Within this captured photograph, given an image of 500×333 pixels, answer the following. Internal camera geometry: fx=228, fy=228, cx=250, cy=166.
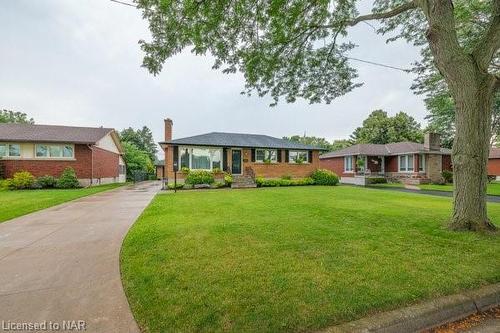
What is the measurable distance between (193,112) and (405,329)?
89.4ft

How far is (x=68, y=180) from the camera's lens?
16.3 m

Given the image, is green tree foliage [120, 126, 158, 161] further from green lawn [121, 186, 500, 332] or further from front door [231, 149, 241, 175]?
green lawn [121, 186, 500, 332]

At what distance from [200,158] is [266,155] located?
5427 millimetres

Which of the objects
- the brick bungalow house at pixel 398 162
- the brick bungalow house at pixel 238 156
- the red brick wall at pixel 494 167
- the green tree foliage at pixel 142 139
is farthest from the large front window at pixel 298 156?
the green tree foliage at pixel 142 139

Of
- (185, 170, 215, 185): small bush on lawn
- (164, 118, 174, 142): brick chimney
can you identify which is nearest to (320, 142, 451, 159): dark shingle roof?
(185, 170, 215, 185): small bush on lawn

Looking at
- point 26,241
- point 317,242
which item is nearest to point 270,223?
point 317,242

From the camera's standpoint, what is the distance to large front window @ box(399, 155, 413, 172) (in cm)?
2270

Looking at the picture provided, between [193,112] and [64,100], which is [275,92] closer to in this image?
[193,112]

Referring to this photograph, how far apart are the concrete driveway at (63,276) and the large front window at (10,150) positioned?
15025 millimetres

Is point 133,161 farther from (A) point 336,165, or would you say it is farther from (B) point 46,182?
(A) point 336,165

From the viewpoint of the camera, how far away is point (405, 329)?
2.10m

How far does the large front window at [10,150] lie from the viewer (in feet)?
54.2

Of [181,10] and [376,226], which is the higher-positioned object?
A: [181,10]

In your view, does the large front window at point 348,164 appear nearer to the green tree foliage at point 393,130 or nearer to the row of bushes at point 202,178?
the green tree foliage at point 393,130
